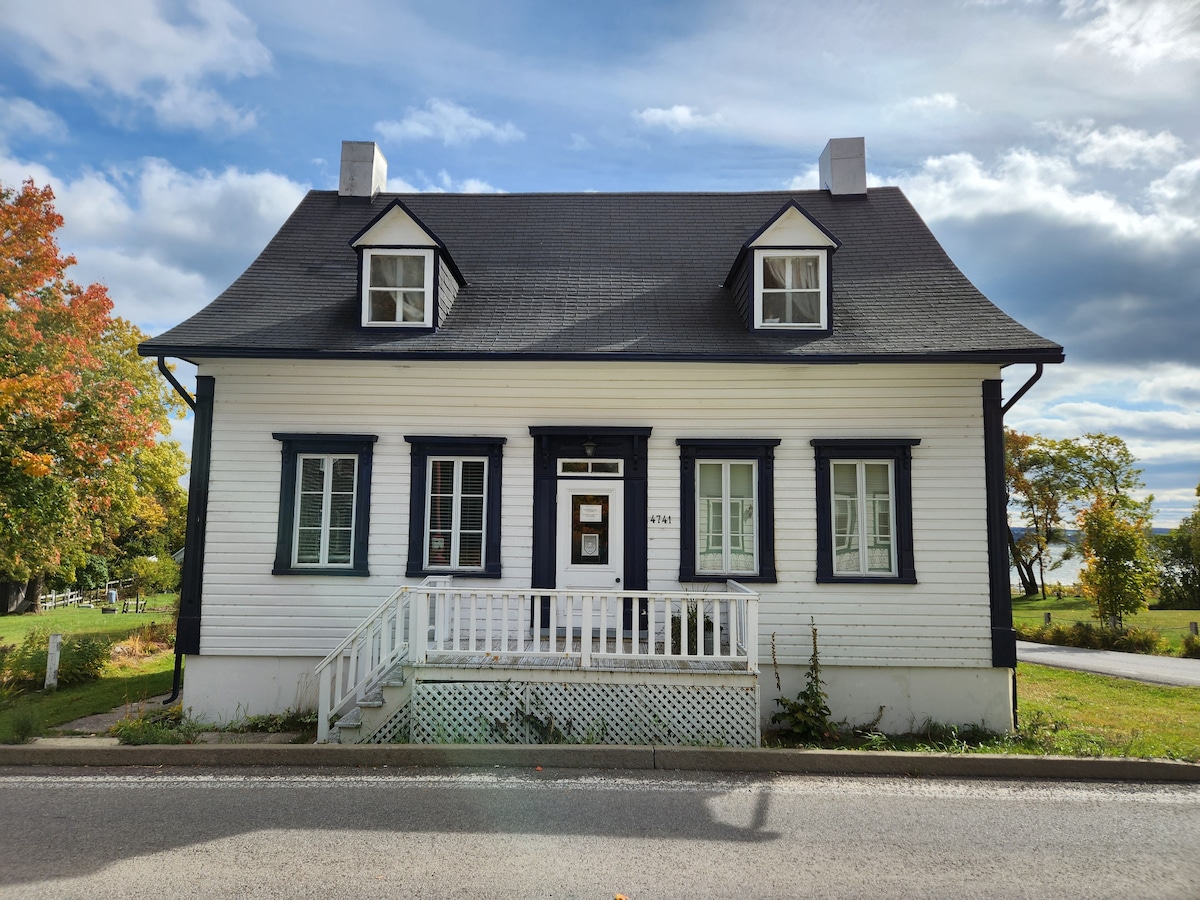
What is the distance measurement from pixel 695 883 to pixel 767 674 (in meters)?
4.62

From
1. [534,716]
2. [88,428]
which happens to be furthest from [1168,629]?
[88,428]

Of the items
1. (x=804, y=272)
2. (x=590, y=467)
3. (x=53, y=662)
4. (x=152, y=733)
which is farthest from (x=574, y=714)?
(x=53, y=662)

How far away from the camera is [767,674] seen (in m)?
8.88

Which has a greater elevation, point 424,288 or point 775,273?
point 775,273

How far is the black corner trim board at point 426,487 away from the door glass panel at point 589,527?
1060 mm

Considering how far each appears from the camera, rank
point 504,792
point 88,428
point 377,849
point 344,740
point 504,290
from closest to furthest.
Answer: point 377,849 < point 504,792 < point 344,740 < point 504,290 < point 88,428

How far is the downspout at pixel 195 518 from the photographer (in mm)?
8996

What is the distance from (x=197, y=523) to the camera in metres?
9.19

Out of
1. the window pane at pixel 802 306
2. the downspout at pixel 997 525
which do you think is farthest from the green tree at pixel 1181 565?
the window pane at pixel 802 306

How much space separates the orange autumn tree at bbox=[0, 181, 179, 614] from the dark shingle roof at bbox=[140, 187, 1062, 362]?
582 cm

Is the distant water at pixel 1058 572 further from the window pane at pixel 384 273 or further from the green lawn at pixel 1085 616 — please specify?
the window pane at pixel 384 273

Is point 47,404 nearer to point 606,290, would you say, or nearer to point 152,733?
point 152,733

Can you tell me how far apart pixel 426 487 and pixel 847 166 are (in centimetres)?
973

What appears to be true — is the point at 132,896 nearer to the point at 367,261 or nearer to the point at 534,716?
the point at 534,716
